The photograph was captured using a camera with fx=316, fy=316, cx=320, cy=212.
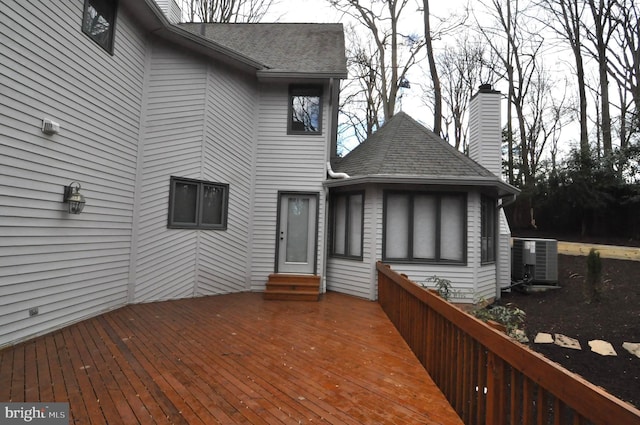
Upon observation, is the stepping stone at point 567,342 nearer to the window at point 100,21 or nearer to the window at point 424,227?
the window at point 424,227

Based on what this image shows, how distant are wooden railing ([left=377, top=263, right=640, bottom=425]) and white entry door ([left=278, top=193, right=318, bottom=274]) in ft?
10.2

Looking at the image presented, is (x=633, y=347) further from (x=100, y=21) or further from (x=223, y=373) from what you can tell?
(x=100, y=21)

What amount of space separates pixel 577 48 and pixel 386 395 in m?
16.6

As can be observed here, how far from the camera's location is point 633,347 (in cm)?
464

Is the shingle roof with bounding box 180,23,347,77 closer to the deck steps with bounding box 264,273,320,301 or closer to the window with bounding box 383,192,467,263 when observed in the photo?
the window with bounding box 383,192,467,263

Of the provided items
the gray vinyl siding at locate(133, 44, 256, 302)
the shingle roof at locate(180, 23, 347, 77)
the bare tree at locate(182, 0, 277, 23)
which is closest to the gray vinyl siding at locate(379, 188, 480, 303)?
the gray vinyl siding at locate(133, 44, 256, 302)

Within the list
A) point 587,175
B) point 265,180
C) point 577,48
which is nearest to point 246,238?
point 265,180

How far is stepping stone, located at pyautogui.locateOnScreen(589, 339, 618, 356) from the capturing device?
4.64m

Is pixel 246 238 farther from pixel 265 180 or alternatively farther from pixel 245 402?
pixel 245 402

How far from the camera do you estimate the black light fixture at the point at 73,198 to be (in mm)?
3877

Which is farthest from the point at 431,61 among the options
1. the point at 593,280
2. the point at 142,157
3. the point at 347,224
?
the point at 142,157

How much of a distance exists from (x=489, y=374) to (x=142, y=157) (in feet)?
18.5

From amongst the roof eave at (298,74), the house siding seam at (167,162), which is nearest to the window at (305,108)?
the roof eave at (298,74)

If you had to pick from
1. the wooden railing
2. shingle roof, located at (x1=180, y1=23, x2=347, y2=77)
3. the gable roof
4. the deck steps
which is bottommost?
the deck steps
